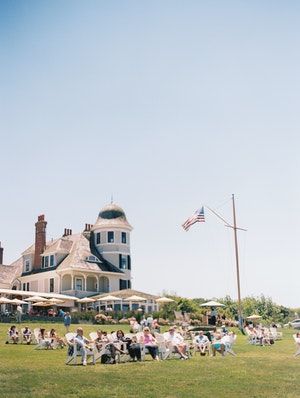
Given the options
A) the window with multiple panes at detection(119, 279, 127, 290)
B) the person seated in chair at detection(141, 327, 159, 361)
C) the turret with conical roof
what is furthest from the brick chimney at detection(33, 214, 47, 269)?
the person seated in chair at detection(141, 327, 159, 361)

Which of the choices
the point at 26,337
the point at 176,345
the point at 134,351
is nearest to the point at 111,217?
the point at 26,337

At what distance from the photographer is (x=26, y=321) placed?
38.8 metres

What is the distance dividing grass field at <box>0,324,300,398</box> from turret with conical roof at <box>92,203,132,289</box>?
44.0 meters

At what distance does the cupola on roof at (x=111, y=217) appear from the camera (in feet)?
208

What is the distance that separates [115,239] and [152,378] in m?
49.4

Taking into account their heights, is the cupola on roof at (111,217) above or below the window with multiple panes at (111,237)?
above

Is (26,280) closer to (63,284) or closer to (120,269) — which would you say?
(63,284)

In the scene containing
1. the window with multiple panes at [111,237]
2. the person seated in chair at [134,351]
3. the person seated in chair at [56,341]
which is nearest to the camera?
the person seated in chair at [134,351]

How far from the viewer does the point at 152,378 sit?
1345cm

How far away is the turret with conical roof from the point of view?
6244 centimetres

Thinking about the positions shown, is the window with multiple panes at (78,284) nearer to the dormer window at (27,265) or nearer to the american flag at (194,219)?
the dormer window at (27,265)

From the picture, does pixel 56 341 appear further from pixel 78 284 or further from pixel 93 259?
pixel 93 259

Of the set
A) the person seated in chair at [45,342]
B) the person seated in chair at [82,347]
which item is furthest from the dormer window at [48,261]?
the person seated in chair at [82,347]

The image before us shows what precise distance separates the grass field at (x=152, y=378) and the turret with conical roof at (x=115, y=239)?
144ft
